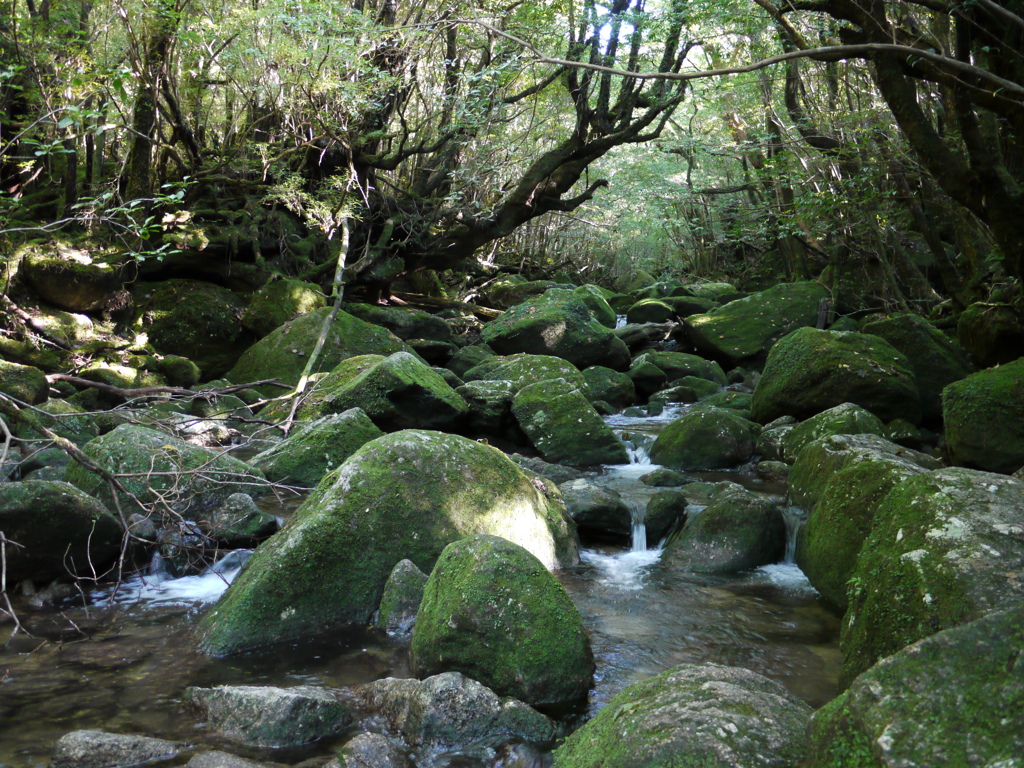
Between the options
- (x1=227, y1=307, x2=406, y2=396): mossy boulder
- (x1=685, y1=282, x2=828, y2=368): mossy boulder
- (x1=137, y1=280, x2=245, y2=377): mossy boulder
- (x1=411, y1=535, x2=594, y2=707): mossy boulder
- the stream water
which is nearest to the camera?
the stream water

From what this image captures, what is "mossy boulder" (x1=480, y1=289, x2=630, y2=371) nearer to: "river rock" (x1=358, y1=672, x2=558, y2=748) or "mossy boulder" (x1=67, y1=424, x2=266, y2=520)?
"mossy boulder" (x1=67, y1=424, x2=266, y2=520)

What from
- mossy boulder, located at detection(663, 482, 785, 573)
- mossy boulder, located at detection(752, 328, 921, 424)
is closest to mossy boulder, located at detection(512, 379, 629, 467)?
mossy boulder, located at detection(752, 328, 921, 424)

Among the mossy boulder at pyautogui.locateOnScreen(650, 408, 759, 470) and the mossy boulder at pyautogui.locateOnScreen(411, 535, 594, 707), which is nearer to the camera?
the mossy boulder at pyautogui.locateOnScreen(411, 535, 594, 707)

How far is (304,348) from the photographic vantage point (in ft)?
38.6

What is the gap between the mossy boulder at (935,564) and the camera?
3000mm

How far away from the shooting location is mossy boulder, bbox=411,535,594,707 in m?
3.70

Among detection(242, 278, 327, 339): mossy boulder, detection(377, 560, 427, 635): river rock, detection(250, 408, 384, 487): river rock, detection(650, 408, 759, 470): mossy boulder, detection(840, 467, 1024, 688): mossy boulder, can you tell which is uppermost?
detection(242, 278, 327, 339): mossy boulder

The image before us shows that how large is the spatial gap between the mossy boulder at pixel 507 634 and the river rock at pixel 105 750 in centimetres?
127

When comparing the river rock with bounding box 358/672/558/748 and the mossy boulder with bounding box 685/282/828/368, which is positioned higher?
the mossy boulder with bounding box 685/282/828/368

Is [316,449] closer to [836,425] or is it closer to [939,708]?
[836,425]

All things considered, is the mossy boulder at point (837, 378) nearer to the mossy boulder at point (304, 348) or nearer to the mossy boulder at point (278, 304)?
the mossy boulder at point (304, 348)

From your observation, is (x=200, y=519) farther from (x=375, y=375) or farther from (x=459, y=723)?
(x=459, y=723)

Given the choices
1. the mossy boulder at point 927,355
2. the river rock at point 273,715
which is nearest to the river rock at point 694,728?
the river rock at point 273,715

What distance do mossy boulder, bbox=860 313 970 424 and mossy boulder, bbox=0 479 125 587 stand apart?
9.10 meters
